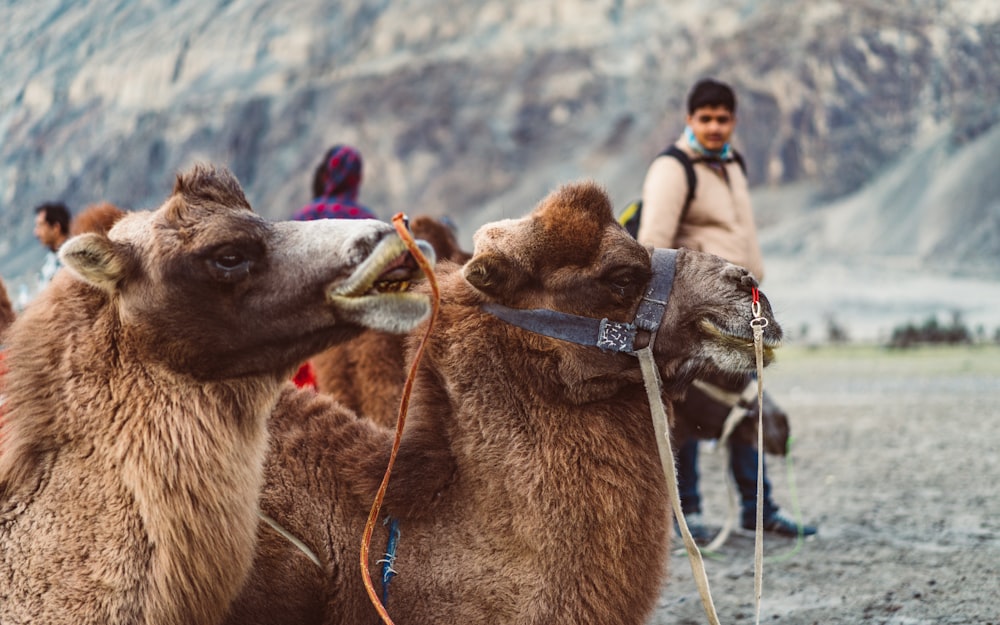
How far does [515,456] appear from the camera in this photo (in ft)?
13.2

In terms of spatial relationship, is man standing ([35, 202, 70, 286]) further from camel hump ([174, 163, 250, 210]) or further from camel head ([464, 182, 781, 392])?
camel head ([464, 182, 781, 392])

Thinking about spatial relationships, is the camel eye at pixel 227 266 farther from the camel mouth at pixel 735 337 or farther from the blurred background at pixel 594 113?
the blurred background at pixel 594 113

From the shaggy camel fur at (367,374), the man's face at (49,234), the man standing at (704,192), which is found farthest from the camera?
the man's face at (49,234)

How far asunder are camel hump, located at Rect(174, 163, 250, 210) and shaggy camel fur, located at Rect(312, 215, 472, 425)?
7.16 ft

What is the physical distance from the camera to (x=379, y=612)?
3.69 m

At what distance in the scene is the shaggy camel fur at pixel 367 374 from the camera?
5.93 m

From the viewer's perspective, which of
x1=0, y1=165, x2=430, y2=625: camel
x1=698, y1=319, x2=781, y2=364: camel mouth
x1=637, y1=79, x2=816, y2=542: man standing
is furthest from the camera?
x1=637, y1=79, x2=816, y2=542: man standing

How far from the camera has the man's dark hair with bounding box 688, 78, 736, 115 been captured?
6746 millimetres

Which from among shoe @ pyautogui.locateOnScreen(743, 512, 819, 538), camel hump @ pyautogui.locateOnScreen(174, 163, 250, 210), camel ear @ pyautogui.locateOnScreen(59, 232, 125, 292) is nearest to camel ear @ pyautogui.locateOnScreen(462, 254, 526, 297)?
camel hump @ pyautogui.locateOnScreen(174, 163, 250, 210)

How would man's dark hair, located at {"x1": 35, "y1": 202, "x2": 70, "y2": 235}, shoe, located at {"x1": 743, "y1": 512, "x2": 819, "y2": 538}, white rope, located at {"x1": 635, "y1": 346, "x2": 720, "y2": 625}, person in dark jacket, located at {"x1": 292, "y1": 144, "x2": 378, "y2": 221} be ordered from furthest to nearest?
Answer: man's dark hair, located at {"x1": 35, "y1": 202, "x2": 70, "y2": 235} → shoe, located at {"x1": 743, "y1": 512, "x2": 819, "y2": 538} → person in dark jacket, located at {"x1": 292, "y1": 144, "x2": 378, "y2": 221} → white rope, located at {"x1": 635, "y1": 346, "x2": 720, "y2": 625}

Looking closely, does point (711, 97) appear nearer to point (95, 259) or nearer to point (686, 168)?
point (686, 168)

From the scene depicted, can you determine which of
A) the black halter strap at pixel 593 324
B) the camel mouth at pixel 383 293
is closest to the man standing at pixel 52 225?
the black halter strap at pixel 593 324

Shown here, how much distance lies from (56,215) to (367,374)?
495cm

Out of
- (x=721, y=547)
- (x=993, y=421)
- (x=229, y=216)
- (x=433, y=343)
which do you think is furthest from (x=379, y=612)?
(x=993, y=421)
